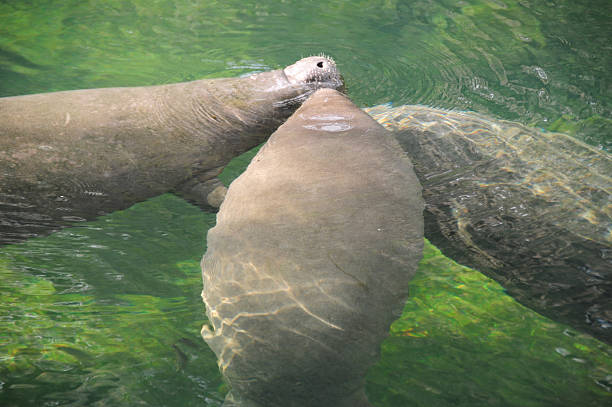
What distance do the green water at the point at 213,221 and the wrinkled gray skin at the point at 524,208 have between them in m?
0.24

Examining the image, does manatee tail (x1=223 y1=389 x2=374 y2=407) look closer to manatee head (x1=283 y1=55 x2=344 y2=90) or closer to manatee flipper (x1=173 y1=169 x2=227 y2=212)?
manatee flipper (x1=173 y1=169 x2=227 y2=212)

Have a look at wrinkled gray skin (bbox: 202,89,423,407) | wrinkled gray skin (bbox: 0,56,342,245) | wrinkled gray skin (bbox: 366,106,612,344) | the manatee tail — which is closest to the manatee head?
wrinkled gray skin (bbox: 0,56,342,245)

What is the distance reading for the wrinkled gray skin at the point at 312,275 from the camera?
2680 millimetres

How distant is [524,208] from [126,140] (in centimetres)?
358

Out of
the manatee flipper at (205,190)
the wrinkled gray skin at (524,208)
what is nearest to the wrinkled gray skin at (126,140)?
the manatee flipper at (205,190)

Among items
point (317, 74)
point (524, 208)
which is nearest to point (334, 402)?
point (524, 208)

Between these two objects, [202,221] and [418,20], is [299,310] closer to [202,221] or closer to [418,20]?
[202,221]

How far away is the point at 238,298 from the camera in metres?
2.87

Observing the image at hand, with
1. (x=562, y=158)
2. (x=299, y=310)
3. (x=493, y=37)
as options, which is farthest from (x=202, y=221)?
(x=493, y=37)

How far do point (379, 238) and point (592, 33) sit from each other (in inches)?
274

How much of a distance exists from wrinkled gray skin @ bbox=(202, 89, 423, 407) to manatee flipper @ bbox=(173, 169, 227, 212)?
135 cm

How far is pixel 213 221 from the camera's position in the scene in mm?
4727

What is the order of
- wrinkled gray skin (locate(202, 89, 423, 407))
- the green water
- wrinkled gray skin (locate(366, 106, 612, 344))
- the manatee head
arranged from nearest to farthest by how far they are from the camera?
wrinkled gray skin (locate(202, 89, 423, 407)) → the green water → wrinkled gray skin (locate(366, 106, 612, 344)) → the manatee head

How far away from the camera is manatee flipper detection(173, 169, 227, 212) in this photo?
4.51 meters
